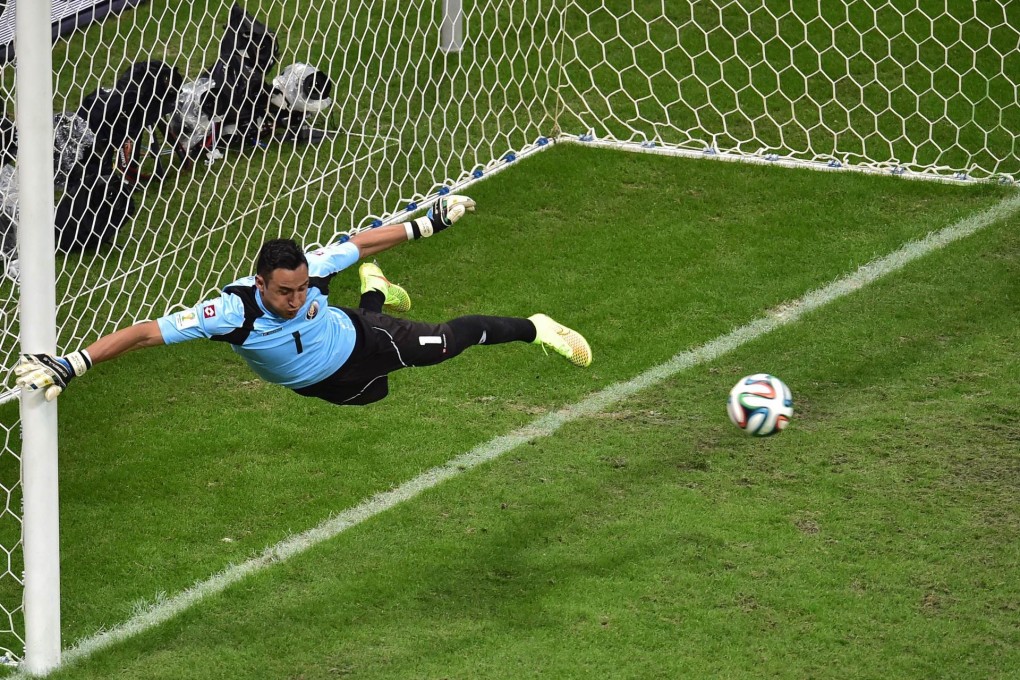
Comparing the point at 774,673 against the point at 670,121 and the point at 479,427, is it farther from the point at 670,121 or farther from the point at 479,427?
the point at 670,121

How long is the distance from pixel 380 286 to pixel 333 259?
808 mm

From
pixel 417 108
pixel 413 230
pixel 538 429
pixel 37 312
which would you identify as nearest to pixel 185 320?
pixel 37 312

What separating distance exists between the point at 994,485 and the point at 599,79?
604 cm

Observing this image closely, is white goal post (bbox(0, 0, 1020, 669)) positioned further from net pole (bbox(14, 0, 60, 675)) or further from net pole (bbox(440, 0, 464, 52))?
net pole (bbox(14, 0, 60, 675))

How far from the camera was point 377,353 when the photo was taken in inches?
271

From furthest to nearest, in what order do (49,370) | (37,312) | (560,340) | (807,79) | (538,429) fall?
1. (807,79)
2. (538,429)
3. (560,340)
4. (37,312)
5. (49,370)

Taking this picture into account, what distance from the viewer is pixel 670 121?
38.7 ft

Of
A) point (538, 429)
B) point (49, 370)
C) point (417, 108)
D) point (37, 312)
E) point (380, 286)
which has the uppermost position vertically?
point (417, 108)

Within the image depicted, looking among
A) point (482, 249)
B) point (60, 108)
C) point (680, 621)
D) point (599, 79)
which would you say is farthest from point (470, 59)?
point (680, 621)

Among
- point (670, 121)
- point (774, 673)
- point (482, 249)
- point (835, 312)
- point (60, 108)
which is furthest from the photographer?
point (670, 121)

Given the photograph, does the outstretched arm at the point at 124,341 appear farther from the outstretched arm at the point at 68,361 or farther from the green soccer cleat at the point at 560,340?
the green soccer cleat at the point at 560,340

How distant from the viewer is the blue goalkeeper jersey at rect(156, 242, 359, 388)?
6.23 meters

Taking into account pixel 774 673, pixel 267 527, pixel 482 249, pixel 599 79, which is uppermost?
pixel 599 79

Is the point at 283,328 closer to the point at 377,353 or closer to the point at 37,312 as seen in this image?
the point at 377,353
